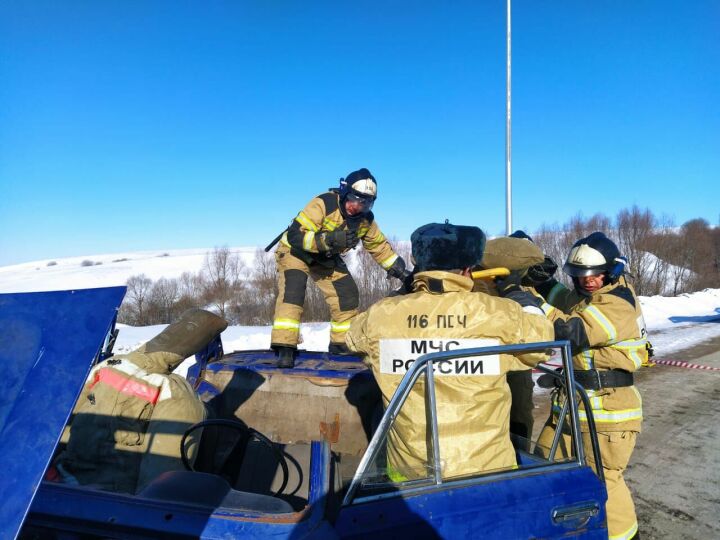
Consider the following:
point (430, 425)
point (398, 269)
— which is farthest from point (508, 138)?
point (430, 425)

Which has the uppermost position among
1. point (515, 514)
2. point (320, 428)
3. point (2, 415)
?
point (2, 415)

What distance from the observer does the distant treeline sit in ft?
65.6

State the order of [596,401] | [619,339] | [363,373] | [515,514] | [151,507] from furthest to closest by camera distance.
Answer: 1. [363,373]
2. [596,401]
3. [619,339]
4. [515,514]
5. [151,507]

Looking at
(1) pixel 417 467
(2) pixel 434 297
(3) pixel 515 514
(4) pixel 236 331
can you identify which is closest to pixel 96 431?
(1) pixel 417 467

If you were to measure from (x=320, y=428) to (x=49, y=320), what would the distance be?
2.56 m

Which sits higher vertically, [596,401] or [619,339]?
[619,339]

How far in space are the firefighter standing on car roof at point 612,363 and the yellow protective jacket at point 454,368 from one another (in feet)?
3.14

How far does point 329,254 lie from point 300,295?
490 millimetres

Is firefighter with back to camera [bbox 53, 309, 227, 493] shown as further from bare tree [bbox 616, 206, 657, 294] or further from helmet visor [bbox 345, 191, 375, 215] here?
bare tree [bbox 616, 206, 657, 294]

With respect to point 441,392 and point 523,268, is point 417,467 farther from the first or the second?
point 523,268

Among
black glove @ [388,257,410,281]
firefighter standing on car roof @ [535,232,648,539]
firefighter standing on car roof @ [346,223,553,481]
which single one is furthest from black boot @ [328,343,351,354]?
firefighter standing on car roof @ [346,223,553,481]

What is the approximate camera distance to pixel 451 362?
1.98 metres

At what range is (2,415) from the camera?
125 centimetres

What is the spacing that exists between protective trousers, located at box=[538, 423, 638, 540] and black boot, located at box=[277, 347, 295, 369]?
6.79 feet
